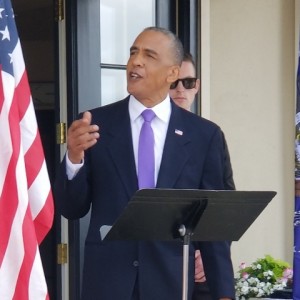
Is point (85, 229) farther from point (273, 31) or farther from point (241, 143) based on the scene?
point (273, 31)

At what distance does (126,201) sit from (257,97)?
3.13 meters

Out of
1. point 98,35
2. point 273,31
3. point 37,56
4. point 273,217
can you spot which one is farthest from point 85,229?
point 37,56

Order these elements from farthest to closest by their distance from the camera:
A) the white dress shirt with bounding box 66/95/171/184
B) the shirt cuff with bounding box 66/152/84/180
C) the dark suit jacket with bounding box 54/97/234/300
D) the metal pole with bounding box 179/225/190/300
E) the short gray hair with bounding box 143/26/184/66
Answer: the short gray hair with bounding box 143/26/184/66 → the white dress shirt with bounding box 66/95/171/184 → the dark suit jacket with bounding box 54/97/234/300 → the shirt cuff with bounding box 66/152/84/180 → the metal pole with bounding box 179/225/190/300

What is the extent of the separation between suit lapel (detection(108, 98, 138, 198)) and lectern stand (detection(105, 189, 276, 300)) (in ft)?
1.15

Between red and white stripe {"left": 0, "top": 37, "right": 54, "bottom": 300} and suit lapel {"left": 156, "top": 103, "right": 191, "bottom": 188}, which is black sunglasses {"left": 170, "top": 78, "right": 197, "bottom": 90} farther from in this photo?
red and white stripe {"left": 0, "top": 37, "right": 54, "bottom": 300}

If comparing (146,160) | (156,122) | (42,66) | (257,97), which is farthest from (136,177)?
(42,66)

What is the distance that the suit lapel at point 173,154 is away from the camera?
422 cm

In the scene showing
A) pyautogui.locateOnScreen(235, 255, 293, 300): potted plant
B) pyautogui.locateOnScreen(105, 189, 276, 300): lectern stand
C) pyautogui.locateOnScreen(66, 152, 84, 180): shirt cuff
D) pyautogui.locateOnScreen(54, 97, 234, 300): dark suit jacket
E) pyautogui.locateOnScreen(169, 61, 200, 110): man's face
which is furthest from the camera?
pyautogui.locateOnScreen(235, 255, 293, 300): potted plant

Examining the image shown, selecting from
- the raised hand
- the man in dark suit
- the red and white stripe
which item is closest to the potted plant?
the man in dark suit

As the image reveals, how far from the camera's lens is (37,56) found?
1054 centimetres

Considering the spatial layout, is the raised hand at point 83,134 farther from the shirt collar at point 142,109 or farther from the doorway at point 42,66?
the doorway at point 42,66

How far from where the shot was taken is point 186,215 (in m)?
3.91

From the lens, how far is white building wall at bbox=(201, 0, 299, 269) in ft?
22.9

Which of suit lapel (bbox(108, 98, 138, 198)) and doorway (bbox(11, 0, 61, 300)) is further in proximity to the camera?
doorway (bbox(11, 0, 61, 300))
